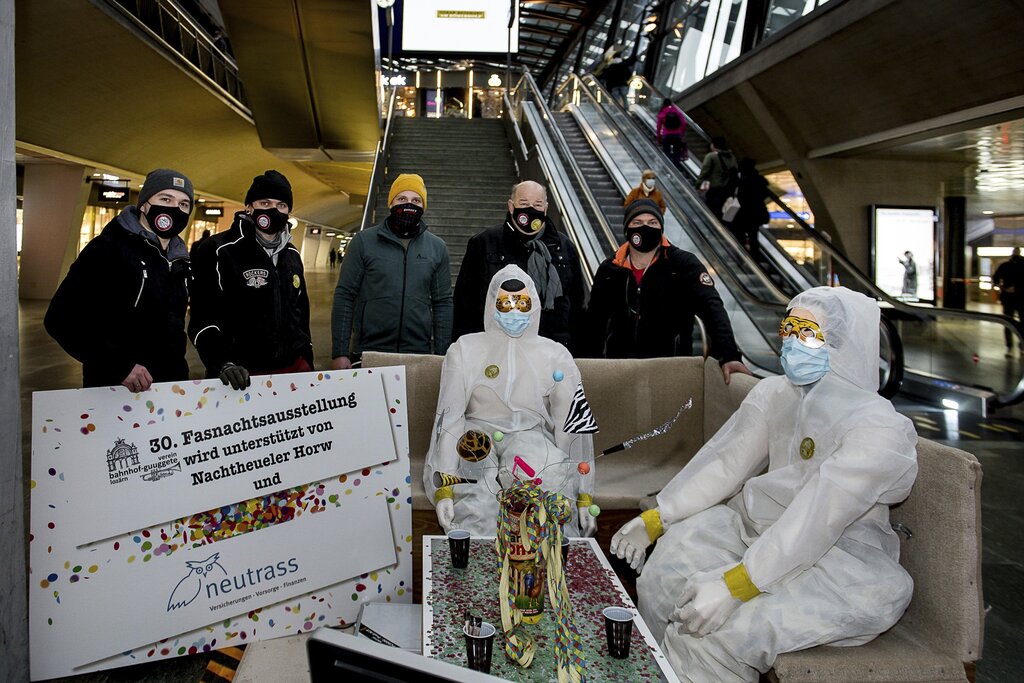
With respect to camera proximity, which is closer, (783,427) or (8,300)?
(8,300)

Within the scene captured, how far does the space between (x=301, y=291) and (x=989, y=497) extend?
A: 4567 millimetres

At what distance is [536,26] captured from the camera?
31266 millimetres

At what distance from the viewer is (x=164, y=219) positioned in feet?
9.46

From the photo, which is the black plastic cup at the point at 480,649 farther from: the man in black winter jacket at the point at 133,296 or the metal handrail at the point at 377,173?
the metal handrail at the point at 377,173

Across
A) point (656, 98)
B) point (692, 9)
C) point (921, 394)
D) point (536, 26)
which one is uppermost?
point (536, 26)

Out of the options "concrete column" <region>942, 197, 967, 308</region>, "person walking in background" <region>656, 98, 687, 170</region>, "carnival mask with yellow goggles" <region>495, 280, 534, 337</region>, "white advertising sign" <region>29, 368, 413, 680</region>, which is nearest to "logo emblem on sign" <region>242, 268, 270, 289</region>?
"white advertising sign" <region>29, 368, 413, 680</region>

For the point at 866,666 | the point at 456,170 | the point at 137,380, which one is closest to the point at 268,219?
the point at 137,380

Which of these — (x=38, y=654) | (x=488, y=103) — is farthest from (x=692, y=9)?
(x=38, y=654)

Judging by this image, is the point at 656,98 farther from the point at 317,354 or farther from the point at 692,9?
the point at 317,354

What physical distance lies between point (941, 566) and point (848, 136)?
12.1 meters

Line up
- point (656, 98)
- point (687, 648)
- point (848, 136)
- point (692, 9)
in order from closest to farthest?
1. point (687, 648)
2. point (848, 136)
3. point (656, 98)
4. point (692, 9)

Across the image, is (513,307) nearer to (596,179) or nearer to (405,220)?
(405,220)

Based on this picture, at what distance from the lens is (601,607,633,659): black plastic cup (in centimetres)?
188

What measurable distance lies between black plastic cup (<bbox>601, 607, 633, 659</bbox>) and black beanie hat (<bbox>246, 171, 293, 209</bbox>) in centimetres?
243
